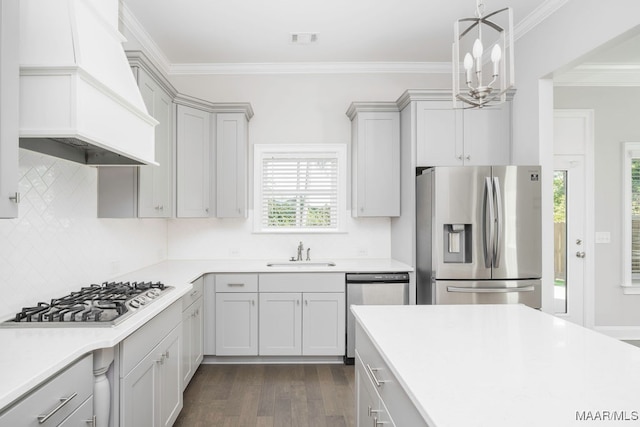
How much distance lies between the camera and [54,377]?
4.13ft

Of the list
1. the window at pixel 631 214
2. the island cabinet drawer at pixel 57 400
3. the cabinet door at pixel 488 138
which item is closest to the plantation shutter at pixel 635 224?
the window at pixel 631 214

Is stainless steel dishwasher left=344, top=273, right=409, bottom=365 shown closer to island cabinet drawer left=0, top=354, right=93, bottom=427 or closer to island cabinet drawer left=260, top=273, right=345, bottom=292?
island cabinet drawer left=260, top=273, right=345, bottom=292

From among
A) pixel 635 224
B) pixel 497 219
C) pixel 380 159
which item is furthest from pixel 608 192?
pixel 380 159

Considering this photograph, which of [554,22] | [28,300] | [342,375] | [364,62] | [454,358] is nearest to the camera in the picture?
[454,358]

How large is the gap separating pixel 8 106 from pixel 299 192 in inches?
119

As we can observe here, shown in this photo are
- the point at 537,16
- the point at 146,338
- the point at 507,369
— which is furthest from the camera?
the point at 537,16

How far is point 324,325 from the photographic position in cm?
346

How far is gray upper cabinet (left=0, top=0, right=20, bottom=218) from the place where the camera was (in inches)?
47.0

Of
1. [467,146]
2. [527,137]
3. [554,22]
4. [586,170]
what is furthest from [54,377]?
[586,170]

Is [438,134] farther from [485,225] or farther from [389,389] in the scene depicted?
[389,389]

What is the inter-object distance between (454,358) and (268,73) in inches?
143

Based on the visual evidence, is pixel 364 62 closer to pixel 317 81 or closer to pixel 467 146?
pixel 317 81

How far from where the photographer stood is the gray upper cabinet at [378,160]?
12.3ft

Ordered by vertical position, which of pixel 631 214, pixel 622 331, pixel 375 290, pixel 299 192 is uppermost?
pixel 299 192
